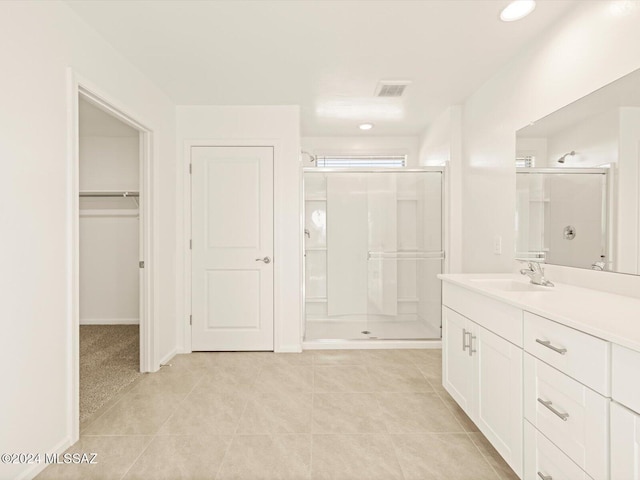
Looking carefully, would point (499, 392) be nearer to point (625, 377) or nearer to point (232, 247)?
point (625, 377)

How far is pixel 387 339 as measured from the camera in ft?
11.7

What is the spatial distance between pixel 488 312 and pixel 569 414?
60cm

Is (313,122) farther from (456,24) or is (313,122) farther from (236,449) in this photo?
(236,449)

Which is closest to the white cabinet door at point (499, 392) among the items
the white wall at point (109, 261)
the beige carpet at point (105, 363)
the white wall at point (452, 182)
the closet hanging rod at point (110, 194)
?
the white wall at point (452, 182)

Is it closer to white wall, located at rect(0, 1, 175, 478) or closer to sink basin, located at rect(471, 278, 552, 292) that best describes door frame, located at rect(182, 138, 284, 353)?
white wall, located at rect(0, 1, 175, 478)

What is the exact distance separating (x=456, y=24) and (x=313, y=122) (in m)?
2.02

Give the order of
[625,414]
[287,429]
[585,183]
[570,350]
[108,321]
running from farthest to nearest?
[108,321], [287,429], [585,183], [570,350], [625,414]

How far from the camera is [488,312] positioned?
174 centimetres

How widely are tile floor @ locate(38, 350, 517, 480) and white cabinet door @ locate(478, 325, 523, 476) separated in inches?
8.6

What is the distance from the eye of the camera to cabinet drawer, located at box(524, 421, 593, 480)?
1177mm

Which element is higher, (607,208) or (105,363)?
(607,208)

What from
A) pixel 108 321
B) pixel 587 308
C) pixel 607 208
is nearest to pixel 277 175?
pixel 607 208

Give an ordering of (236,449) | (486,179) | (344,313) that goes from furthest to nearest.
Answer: (344,313) < (486,179) < (236,449)

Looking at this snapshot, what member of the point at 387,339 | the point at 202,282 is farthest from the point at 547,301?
the point at 202,282
